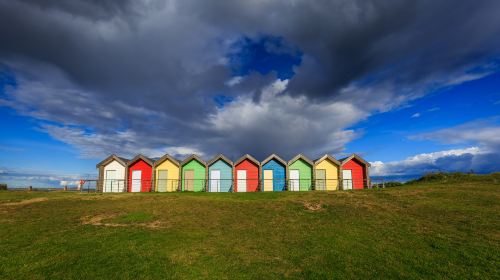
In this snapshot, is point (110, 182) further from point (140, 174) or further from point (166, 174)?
point (166, 174)

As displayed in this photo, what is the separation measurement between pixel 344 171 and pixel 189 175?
20.3m

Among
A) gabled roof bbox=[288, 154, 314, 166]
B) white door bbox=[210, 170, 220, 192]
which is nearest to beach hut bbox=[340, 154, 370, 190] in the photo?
gabled roof bbox=[288, 154, 314, 166]

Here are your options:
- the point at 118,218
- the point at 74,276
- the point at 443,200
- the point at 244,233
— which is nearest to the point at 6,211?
the point at 118,218

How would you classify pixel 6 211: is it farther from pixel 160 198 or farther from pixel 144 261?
pixel 144 261

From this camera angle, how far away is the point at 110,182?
41.1 metres

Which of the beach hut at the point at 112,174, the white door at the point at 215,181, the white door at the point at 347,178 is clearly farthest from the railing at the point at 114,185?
the white door at the point at 347,178

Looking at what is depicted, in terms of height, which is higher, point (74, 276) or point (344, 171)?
point (344, 171)

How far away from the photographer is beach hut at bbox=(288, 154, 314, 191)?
130 ft

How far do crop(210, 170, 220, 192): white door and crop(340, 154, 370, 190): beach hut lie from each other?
16.3 meters

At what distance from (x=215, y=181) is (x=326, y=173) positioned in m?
14.5

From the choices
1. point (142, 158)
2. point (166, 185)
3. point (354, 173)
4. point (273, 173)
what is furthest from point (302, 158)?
point (142, 158)

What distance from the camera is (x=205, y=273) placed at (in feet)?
38.3

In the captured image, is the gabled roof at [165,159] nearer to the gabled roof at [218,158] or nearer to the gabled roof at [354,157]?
the gabled roof at [218,158]

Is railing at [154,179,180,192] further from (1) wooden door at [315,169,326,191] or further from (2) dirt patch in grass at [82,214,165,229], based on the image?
(2) dirt patch in grass at [82,214,165,229]
